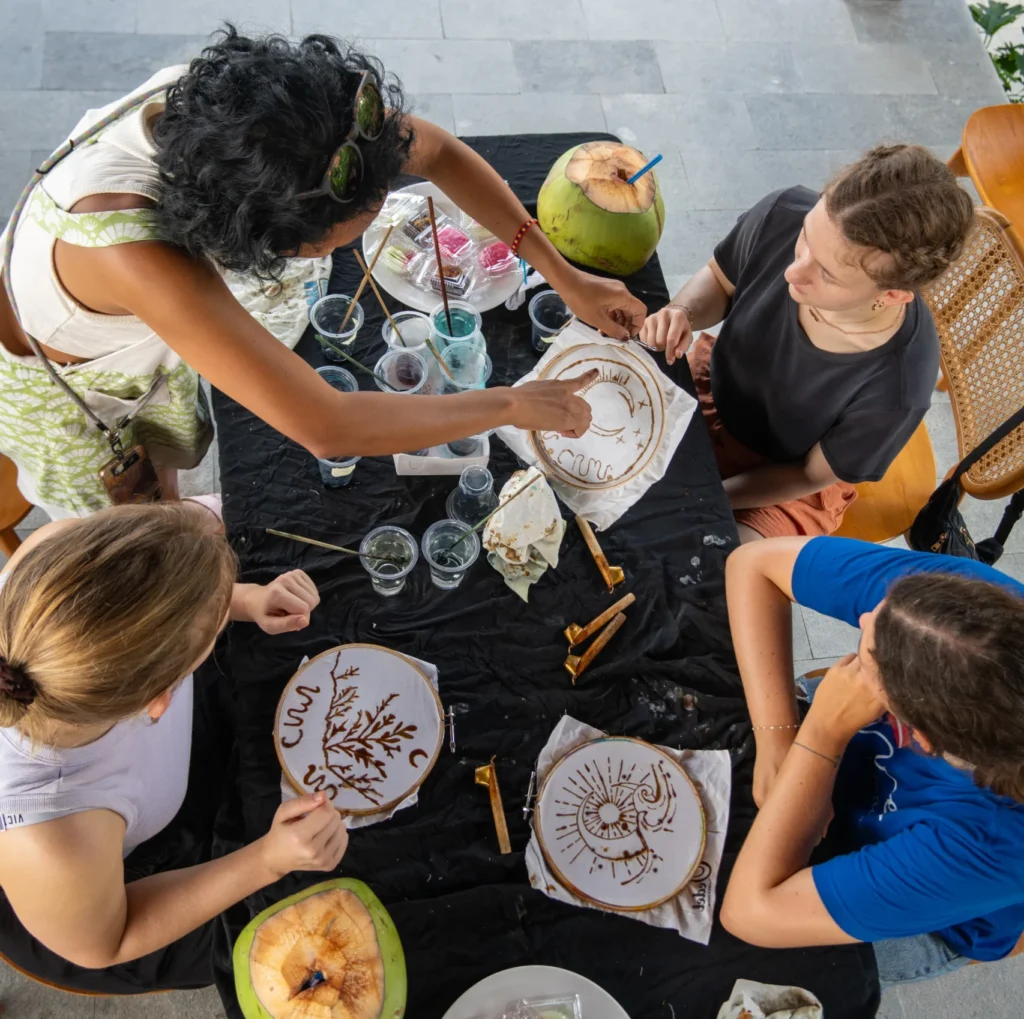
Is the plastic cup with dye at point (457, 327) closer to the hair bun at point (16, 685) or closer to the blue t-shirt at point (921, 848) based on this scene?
the blue t-shirt at point (921, 848)

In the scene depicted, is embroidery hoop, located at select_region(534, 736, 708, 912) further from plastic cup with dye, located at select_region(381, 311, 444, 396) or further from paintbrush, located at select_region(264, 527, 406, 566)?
plastic cup with dye, located at select_region(381, 311, 444, 396)

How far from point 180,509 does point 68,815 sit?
1.43 ft

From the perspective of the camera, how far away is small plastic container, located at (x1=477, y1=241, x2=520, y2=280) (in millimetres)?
1797

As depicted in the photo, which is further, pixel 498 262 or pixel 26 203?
pixel 498 262

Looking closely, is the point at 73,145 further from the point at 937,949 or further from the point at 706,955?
the point at 937,949

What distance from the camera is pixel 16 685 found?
1.03 meters

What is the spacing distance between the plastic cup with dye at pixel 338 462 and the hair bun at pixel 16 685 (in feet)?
2.04

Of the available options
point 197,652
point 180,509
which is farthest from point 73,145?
point 197,652

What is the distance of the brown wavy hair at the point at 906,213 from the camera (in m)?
1.41

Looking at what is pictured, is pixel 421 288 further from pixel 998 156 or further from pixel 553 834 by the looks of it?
pixel 998 156

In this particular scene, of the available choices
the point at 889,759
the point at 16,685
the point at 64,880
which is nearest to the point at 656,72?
the point at 889,759

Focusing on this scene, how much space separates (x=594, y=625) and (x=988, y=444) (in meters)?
1.01

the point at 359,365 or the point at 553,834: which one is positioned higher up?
the point at 359,365

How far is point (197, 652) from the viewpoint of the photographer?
119 centimetres
